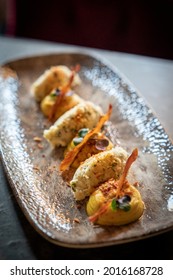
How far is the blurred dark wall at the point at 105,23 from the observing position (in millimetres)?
3148

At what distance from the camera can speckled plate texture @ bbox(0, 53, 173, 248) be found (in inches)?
53.4

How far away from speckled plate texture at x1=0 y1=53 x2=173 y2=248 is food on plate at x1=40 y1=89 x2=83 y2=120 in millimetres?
42

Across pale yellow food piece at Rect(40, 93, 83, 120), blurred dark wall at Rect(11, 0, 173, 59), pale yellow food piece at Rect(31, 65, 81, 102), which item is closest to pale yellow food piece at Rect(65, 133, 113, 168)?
pale yellow food piece at Rect(40, 93, 83, 120)

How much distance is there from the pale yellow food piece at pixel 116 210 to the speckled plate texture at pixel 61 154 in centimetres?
2

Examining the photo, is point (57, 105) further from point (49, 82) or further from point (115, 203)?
point (115, 203)

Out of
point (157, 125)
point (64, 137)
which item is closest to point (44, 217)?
point (64, 137)

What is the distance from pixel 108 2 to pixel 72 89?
4.01 ft

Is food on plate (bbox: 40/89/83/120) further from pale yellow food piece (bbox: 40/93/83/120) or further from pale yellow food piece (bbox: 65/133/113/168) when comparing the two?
Answer: pale yellow food piece (bbox: 65/133/113/168)

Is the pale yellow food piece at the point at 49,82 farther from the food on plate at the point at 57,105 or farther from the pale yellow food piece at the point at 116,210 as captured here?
the pale yellow food piece at the point at 116,210

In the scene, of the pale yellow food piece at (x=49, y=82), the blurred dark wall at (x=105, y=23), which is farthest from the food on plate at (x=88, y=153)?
the blurred dark wall at (x=105, y=23)

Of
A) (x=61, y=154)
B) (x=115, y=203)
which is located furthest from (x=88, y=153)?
(x=115, y=203)

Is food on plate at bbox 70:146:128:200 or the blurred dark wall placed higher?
the blurred dark wall

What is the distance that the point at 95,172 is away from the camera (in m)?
1.51
